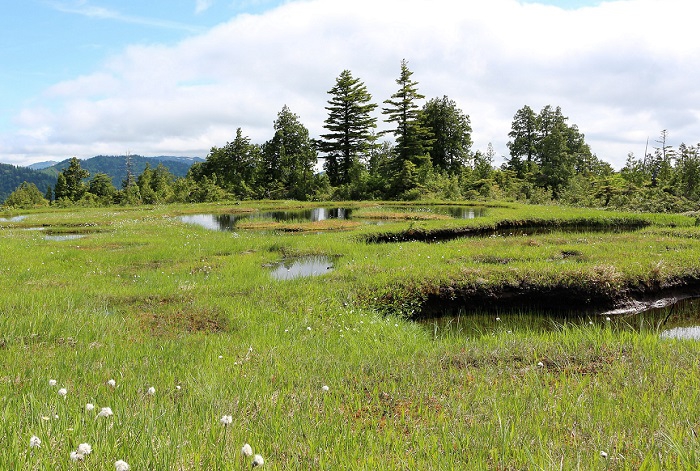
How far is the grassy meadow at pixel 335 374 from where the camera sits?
9.52ft

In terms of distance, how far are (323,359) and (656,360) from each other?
4.19 m

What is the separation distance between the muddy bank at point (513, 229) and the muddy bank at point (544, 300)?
9251 millimetres

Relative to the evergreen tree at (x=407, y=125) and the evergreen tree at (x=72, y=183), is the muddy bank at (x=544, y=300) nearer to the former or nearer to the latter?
the evergreen tree at (x=407, y=125)

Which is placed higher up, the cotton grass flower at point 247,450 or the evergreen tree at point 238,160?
the evergreen tree at point 238,160

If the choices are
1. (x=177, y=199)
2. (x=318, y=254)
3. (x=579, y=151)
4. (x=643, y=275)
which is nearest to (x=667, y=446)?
(x=643, y=275)

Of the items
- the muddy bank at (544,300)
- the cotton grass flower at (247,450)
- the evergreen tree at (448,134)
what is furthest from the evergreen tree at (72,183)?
the cotton grass flower at (247,450)

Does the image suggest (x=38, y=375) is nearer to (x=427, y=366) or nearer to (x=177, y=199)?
(x=427, y=366)

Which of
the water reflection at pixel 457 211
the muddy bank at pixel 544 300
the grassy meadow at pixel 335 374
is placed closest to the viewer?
the grassy meadow at pixel 335 374

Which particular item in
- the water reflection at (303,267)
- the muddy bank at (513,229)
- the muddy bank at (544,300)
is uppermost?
the muddy bank at (513,229)

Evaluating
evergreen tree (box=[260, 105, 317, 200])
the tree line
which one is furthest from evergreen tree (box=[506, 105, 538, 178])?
evergreen tree (box=[260, 105, 317, 200])

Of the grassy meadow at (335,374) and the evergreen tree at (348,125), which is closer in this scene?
the grassy meadow at (335,374)

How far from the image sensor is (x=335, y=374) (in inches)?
195

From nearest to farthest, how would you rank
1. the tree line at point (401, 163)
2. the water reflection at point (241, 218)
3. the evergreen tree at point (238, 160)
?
the water reflection at point (241, 218) → the tree line at point (401, 163) → the evergreen tree at point (238, 160)

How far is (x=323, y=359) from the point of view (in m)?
A: 5.73
